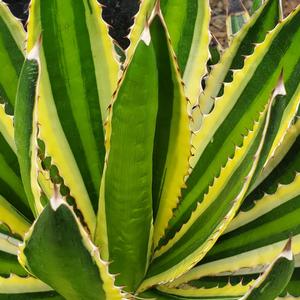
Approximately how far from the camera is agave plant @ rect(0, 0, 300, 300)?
76 cm

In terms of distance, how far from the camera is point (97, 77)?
0.91m

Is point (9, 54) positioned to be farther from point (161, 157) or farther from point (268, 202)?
point (268, 202)

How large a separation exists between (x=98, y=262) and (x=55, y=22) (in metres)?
0.37

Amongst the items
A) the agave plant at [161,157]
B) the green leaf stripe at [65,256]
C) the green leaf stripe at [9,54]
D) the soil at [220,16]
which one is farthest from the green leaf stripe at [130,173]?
the soil at [220,16]

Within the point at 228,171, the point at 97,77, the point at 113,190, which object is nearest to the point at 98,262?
the point at 113,190

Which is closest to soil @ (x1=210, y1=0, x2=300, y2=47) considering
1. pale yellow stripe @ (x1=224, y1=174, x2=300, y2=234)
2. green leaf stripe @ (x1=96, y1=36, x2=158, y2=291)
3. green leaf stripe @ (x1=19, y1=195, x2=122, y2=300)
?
pale yellow stripe @ (x1=224, y1=174, x2=300, y2=234)

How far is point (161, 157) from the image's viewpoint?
0.82 meters

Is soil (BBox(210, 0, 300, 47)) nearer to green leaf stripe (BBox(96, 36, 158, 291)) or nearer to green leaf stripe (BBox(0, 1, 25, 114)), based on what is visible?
green leaf stripe (BBox(0, 1, 25, 114))

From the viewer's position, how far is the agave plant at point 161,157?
755 mm

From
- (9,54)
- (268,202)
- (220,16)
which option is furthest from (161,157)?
(220,16)

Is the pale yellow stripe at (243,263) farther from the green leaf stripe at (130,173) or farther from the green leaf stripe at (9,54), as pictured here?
the green leaf stripe at (9,54)

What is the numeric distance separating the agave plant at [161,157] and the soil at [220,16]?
4.27 ft

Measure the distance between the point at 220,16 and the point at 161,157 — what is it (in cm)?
161

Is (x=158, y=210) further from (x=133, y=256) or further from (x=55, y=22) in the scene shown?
(x=55, y=22)
